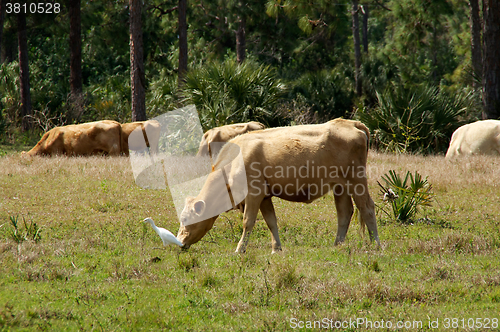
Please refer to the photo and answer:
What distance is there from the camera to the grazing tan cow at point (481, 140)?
47.5ft

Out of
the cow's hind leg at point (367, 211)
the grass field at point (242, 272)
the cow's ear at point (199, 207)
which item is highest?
the cow's ear at point (199, 207)

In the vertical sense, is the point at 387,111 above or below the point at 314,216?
above

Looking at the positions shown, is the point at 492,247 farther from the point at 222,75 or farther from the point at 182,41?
the point at 182,41

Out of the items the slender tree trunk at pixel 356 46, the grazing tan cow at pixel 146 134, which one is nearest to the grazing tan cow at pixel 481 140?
the slender tree trunk at pixel 356 46

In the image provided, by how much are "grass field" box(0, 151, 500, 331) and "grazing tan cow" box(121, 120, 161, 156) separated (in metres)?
6.38

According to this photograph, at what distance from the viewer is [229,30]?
27.6 metres

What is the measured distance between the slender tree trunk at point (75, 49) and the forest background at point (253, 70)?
47mm

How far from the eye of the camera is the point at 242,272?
5957 mm

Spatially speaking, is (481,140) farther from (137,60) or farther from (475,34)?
(137,60)

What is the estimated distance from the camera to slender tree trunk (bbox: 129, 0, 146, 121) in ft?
58.3

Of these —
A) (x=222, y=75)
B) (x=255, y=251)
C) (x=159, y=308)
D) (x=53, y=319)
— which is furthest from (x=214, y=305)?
(x=222, y=75)

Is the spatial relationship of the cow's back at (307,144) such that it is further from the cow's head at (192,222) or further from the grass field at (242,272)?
the grass field at (242,272)

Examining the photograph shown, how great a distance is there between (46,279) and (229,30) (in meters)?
23.7

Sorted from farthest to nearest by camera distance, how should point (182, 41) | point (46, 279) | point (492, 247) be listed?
point (182, 41)
point (492, 247)
point (46, 279)
